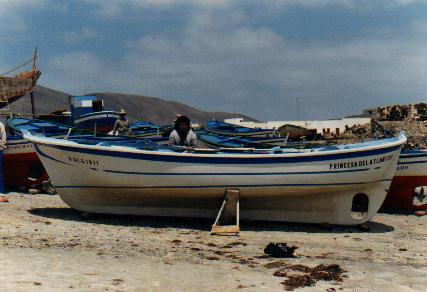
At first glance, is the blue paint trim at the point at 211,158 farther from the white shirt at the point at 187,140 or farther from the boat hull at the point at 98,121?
the boat hull at the point at 98,121

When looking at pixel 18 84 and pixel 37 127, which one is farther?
pixel 18 84

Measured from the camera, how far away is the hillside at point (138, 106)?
238 feet

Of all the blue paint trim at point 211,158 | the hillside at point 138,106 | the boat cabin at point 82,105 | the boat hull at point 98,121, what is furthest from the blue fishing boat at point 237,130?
the hillside at point 138,106

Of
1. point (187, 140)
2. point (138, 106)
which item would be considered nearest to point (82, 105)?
point (187, 140)

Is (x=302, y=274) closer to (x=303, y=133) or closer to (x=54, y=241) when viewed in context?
(x=54, y=241)

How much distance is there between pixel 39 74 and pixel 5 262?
25.9 meters

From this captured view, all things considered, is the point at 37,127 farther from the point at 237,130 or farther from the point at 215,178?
the point at 237,130

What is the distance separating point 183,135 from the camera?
1016 centimetres

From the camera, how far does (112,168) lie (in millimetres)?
9414

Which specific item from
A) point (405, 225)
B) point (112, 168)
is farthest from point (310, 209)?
point (112, 168)

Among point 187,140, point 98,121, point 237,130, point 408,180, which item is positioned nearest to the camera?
point 187,140

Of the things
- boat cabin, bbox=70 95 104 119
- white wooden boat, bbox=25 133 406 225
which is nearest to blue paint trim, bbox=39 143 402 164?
white wooden boat, bbox=25 133 406 225

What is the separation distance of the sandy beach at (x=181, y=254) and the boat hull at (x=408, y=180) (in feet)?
5.08

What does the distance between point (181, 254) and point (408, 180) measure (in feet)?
23.8
